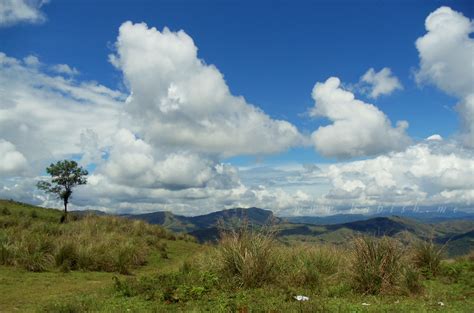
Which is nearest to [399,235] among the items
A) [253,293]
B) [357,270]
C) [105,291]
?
[357,270]

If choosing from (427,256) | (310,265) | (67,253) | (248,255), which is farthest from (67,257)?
(427,256)

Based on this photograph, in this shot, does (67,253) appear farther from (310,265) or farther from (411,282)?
(411,282)

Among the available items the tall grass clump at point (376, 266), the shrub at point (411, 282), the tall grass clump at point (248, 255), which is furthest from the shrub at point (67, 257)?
the shrub at point (411, 282)

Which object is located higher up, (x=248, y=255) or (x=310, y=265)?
(x=248, y=255)

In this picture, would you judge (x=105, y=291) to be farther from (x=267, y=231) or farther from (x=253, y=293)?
(x=267, y=231)

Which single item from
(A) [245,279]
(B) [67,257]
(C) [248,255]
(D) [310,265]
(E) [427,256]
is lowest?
(A) [245,279]

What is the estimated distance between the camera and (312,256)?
1717 cm

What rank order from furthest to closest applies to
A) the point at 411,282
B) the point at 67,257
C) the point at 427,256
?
the point at 67,257, the point at 427,256, the point at 411,282

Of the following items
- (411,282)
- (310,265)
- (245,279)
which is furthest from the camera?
(310,265)

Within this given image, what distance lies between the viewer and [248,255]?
13578mm

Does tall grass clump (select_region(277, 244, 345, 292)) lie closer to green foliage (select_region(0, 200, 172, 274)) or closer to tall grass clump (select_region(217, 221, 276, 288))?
tall grass clump (select_region(217, 221, 276, 288))

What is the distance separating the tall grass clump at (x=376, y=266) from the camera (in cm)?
1255

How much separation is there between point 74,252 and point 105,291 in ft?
21.2

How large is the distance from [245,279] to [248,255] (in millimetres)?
733
